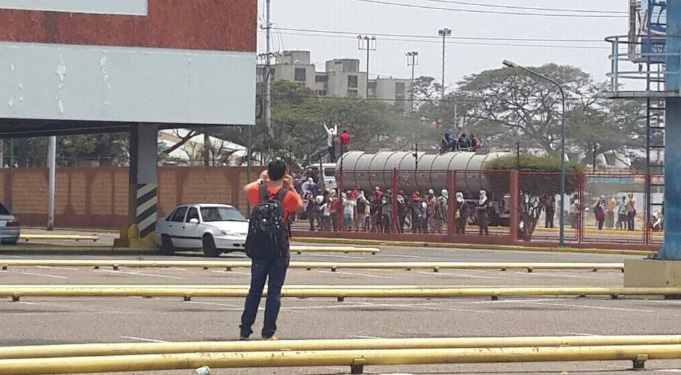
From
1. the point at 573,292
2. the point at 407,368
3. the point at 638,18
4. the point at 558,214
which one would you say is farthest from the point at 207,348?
the point at 558,214

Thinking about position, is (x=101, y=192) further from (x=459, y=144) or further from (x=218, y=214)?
(x=218, y=214)

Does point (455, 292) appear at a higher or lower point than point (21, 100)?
lower

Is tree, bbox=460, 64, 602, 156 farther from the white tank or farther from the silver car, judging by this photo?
the silver car

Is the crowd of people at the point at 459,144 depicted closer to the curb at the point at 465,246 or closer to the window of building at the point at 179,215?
the curb at the point at 465,246

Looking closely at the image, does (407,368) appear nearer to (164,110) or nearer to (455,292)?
(455,292)

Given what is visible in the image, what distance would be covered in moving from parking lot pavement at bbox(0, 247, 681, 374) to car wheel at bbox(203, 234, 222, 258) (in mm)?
9382

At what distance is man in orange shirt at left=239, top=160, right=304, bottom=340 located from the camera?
511 inches

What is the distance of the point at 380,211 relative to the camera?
1873 inches

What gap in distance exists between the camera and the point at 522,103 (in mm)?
120438

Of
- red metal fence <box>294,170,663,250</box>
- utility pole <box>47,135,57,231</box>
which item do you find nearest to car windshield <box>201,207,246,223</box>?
red metal fence <box>294,170,663,250</box>

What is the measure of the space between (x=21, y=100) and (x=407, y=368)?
21.6 m

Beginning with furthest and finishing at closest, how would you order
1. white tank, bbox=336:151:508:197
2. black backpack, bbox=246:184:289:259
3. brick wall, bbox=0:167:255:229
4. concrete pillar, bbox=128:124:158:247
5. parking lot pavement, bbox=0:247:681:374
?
1. white tank, bbox=336:151:508:197
2. brick wall, bbox=0:167:255:229
3. concrete pillar, bbox=128:124:158:247
4. parking lot pavement, bbox=0:247:681:374
5. black backpack, bbox=246:184:289:259

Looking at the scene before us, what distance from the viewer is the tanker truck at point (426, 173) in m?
48.0

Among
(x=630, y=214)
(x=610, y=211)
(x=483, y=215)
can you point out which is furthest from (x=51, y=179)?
(x=630, y=214)
